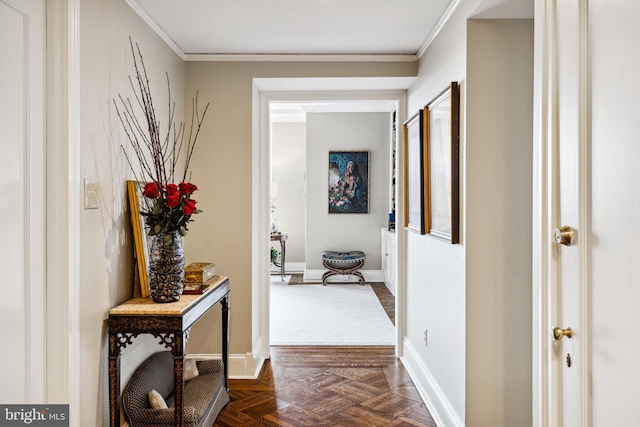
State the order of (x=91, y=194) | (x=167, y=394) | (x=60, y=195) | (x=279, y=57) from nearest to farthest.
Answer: (x=60, y=195) < (x=91, y=194) < (x=167, y=394) < (x=279, y=57)

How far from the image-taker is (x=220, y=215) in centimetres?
340

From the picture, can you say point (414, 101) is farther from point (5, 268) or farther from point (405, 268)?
point (5, 268)

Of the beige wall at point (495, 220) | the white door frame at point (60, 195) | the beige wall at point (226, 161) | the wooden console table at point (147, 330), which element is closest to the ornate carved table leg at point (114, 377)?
the wooden console table at point (147, 330)

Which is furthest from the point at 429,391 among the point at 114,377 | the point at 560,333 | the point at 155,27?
the point at 155,27

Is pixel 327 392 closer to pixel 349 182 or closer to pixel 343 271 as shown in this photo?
pixel 343 271

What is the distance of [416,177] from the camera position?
3.24 m

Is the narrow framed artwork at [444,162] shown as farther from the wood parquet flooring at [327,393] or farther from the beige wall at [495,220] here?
the wood parquet flooring at [327,393]

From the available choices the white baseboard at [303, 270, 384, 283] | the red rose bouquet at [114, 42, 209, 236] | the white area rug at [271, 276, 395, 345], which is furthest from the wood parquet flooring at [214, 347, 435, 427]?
the white baseboard at [303, 270, 384, 283]

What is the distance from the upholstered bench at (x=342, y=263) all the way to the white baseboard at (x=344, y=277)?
221 millimetres

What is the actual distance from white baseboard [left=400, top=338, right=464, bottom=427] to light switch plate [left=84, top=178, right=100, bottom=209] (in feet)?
6.95

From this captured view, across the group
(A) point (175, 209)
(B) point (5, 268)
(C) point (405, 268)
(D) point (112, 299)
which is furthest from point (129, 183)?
(C) point (405, 268)

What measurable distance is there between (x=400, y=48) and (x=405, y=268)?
1.76 m

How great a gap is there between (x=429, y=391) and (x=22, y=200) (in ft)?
8.31

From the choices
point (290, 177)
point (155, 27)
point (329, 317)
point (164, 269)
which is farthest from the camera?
point (290, 177)
